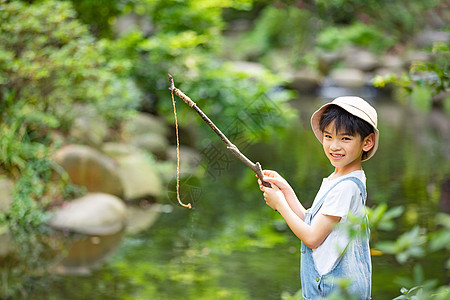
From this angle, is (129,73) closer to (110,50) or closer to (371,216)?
(110,50)

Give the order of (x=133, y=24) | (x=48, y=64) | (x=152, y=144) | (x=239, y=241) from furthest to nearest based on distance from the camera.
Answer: (x=133, y=24) → (x=152, y=144) → (x=48, y=64) → (x=239, y=241)

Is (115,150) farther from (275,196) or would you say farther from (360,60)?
(360,60)

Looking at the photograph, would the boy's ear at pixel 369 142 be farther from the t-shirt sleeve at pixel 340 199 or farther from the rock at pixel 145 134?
the rock at pixel 145 134

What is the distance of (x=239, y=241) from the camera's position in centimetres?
514

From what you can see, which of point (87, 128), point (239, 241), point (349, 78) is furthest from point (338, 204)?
point (349, 78)

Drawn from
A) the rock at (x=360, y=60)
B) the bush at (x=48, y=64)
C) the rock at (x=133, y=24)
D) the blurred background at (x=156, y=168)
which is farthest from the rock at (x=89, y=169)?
the rock at (x=360, y=60)

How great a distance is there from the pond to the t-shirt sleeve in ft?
3.23

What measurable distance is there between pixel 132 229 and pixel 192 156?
281cm

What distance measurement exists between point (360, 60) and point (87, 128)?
1465 cm

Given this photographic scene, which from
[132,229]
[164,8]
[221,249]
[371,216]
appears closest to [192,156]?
[164,8]

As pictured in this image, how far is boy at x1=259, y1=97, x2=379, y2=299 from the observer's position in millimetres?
1579

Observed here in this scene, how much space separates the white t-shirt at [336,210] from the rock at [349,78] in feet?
56.6

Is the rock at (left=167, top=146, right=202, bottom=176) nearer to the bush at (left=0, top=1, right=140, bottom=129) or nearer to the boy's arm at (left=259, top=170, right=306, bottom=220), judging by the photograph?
the bush at (left=0, top=1, right=140, bottom=129)

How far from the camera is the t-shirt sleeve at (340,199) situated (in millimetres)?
1561
